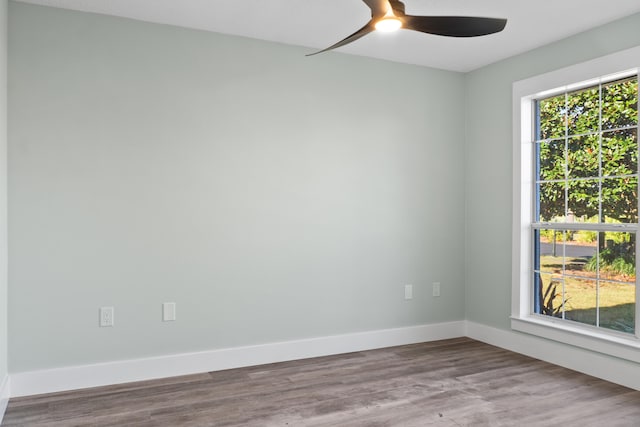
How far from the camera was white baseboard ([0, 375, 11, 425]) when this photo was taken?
2.73m

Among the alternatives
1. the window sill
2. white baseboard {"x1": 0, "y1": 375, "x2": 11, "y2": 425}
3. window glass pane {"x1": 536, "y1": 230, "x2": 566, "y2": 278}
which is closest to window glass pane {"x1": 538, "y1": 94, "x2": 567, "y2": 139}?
window glass pane {"x1": 536, "y1": 230, "x2": 566, "y2": 278}

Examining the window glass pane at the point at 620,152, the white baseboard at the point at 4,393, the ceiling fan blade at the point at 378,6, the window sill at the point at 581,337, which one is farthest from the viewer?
the window glass pane at the point at 620,152

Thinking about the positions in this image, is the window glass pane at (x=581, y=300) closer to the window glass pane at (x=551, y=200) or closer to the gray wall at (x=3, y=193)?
the window glass pane at (x=551, y=200)

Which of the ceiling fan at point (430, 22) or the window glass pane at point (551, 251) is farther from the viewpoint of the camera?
the window glass pane at point (551, 251)

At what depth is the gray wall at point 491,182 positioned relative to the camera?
165 inches

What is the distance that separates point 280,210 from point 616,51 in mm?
2654

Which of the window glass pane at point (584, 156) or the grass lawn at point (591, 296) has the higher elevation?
the window glass pane at point (584, 156)

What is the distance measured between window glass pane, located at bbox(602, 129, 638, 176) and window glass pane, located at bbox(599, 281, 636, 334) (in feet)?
2.65

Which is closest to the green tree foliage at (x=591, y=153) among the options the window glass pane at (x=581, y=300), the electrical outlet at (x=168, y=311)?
the window glass pane at (x=581, y=300)

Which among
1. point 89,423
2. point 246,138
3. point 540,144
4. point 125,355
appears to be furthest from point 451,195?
point 89,423

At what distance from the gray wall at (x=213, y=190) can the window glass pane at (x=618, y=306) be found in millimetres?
1333

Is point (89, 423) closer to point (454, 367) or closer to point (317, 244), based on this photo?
point (317, 244)

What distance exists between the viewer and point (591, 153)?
3627 millimetres

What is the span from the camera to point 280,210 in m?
3.85
